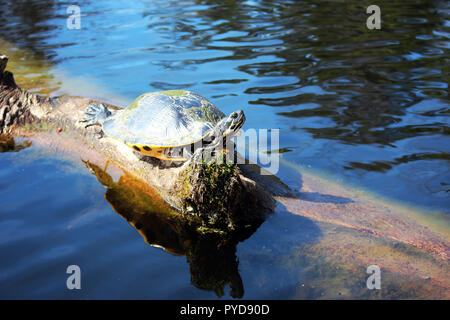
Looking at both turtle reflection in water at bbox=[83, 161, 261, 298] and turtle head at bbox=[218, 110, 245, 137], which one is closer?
turtle reflection in water at bbox=[83, 161, 261, 298]

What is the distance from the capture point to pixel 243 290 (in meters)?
2.86

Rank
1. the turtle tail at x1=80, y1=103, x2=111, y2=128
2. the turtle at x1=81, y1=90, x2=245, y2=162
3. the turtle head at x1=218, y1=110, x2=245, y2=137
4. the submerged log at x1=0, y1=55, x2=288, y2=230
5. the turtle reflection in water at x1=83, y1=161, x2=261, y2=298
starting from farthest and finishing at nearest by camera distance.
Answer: the turtle tail at x1=80, y1=103, x2=111, y2=128 < the turtle at x1=81, y1=90, x2=245, y2=162 < the turtle head at x1=218, y1=110, x2=245, y2=137 < the submerged log at x1=0, y1=55, x2=288, y2=230 < the turtle reflection in water at x1=83, y1=161, x2=261, y2=298

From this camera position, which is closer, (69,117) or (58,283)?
(58,283)

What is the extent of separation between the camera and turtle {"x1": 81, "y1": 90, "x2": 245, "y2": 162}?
13.0 feet

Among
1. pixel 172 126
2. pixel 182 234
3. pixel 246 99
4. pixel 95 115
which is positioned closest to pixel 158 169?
pixel 172 126

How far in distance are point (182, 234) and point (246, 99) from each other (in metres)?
3.31

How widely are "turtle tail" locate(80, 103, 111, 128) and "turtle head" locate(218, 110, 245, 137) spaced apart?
1.58 meters

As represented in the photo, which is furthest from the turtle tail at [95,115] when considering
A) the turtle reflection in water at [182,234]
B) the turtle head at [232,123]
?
the turtle head at [232,123]

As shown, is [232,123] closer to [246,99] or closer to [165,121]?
[165,121]

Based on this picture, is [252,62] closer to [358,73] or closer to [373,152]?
[358,73]

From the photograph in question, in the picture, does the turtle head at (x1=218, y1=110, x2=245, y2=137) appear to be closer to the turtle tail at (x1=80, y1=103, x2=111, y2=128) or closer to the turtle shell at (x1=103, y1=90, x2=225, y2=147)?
the turtle shell at (x1=103, y1=90, x2=225, y2=147)

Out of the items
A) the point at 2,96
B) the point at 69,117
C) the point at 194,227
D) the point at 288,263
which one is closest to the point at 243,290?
the point at 288,263

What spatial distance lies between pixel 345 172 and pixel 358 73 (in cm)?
300

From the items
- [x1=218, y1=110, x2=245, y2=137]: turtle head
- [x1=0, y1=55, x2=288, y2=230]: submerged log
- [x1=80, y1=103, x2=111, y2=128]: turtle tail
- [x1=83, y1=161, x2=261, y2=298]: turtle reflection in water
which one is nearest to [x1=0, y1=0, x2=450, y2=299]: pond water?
[x1=83, y1=161, x2=261, y2=298]: turtle reflection in water
